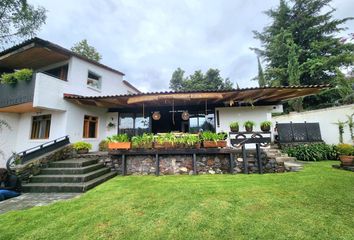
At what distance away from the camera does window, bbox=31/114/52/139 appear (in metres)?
8.81

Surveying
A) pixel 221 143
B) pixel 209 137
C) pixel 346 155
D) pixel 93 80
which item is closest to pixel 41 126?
pixel 93 80

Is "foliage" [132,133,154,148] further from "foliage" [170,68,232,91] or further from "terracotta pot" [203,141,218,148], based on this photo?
"foliage" [170,68,232,91]

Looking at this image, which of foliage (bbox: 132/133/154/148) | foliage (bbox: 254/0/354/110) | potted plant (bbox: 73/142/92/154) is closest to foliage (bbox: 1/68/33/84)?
potted plant (bbox: 73/142/92/154)

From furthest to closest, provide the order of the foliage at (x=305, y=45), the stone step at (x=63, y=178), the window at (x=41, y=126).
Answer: the foliage at (x=305, y=45) → the window at (x=41, y=126) → the stone step at (x=63, y=178)

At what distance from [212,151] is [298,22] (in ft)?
57.7

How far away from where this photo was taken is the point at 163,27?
477 inches

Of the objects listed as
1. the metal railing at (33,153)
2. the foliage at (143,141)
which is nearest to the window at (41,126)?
the metal railing at (33,153)

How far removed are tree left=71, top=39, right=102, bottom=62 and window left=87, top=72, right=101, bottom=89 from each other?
12271 millimetres

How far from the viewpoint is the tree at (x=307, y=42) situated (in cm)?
1409

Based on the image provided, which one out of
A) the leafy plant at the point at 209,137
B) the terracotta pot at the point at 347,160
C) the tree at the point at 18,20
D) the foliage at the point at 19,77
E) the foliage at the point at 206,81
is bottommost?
the terracotta pot at the point at 347,160

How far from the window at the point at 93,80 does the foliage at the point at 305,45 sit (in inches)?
603

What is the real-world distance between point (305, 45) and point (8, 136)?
24.7 m

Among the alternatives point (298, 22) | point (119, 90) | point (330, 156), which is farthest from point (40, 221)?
point (298, 22)

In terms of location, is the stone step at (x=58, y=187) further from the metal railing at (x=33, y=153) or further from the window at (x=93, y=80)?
the window at (x=93, y=80)
